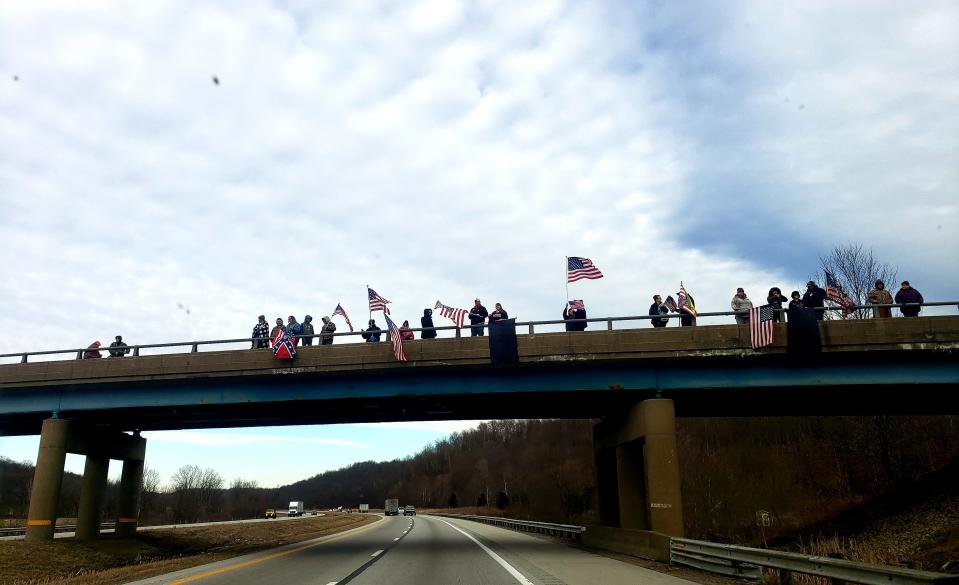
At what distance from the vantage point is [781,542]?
86.9 feet

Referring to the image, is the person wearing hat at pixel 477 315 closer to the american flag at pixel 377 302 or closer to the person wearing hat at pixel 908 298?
the american flag at pixel 377 302

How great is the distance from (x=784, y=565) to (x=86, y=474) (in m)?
29.0

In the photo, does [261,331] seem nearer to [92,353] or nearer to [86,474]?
[92,353]

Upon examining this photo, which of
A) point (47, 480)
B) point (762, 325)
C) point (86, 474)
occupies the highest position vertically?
point (762, 325)

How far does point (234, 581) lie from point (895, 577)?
11.3m

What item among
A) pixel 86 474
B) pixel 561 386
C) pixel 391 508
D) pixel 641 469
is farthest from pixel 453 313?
pixel 391 508

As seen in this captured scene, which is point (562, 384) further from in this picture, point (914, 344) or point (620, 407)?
point (914, 344)

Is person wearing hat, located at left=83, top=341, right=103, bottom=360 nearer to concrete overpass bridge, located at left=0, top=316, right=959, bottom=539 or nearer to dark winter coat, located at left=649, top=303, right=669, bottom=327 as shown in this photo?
concrete overpass bridge, located at left=0, top=316, right=959, bottom=539

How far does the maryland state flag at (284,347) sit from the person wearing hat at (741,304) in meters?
14.6

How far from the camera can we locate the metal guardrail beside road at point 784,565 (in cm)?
812

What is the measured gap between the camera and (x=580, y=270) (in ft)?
79.5

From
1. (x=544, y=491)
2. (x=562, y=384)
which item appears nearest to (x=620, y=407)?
(x=562, y=384)

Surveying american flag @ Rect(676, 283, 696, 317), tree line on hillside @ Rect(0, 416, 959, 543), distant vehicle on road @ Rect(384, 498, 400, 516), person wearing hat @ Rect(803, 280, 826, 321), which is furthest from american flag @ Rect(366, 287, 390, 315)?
distant vehicle on road @ Rect(384, 498, 400, 516)

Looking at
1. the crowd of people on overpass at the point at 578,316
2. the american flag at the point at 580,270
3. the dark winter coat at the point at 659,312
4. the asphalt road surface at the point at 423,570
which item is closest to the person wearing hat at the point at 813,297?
the crowd of people on overpass at the point at 578,316
